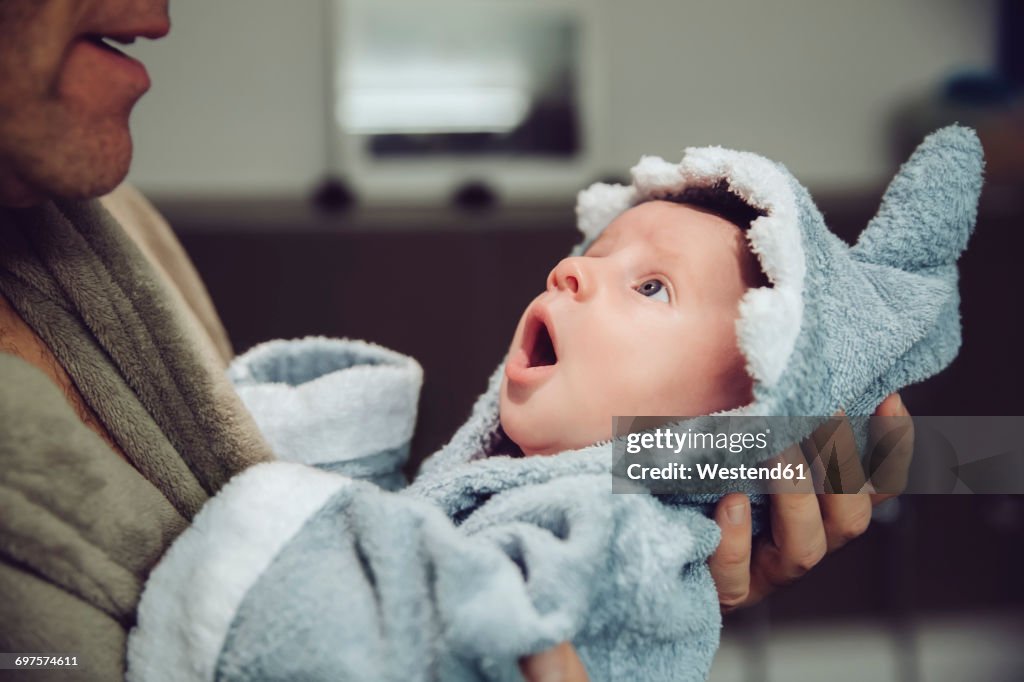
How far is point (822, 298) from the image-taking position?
1.49 ft

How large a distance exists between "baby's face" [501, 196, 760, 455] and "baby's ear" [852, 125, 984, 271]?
0.31 ft

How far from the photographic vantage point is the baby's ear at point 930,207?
1.54 feet

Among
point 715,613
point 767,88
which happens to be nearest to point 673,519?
point 715,613

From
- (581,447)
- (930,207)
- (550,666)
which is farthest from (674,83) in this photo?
Answer: (550,666)

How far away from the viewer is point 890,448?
0.51 meters

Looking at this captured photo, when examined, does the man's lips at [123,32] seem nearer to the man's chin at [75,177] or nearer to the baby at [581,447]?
the man's chin at [75,177]

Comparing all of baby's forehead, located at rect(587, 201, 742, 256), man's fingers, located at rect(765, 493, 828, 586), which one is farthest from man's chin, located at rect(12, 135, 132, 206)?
man's fingers, located at rect(765, 493, 828, 586)

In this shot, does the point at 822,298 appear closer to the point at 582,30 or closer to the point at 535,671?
the point at 535,671

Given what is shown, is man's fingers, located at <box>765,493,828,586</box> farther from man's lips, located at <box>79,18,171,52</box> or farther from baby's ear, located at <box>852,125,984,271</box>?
man's lips, located at <box>79,18,171,52</box>

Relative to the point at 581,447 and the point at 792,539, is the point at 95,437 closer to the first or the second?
the point at 581,447

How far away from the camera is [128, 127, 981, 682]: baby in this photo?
1.14 ft

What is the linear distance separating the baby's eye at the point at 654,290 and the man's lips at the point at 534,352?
0.20 feet

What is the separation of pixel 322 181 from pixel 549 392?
3.34 feet

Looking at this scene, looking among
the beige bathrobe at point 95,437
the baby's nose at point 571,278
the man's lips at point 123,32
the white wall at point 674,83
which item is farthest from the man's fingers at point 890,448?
the white wall at point 674,83
